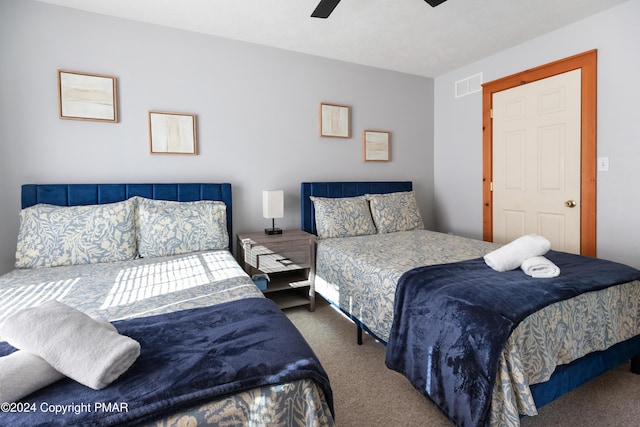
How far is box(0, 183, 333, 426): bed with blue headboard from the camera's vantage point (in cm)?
81

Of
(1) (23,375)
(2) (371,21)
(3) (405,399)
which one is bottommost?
(3) (405,399)

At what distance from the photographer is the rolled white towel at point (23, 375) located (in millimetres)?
772

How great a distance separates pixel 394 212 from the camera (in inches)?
135

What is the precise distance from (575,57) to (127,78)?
391cm

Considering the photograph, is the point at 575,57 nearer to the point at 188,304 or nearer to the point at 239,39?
the point at 239,39

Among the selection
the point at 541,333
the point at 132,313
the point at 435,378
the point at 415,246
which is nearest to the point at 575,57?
the point at 415,246

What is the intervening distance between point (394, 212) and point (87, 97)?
297 centimetres

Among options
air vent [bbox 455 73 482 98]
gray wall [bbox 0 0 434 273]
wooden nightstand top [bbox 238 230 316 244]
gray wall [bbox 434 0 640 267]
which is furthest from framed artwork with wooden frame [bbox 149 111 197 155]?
gray wall [bbox 434 0 640 267]

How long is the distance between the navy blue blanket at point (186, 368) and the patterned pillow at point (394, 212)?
226 centimetres

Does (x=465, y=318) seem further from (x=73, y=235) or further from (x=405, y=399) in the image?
(x=73, y=235)

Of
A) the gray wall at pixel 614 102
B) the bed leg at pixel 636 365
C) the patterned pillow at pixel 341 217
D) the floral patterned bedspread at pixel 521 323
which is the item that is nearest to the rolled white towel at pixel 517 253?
the floral patterned bedspread at pixel 521 323

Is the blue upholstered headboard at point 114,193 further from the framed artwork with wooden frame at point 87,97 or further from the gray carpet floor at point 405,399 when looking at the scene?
the gray carpet floor at point 405,399

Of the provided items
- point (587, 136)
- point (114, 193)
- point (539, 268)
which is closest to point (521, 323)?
point (539, 268)

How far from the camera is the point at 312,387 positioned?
93 centimetres
